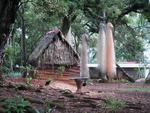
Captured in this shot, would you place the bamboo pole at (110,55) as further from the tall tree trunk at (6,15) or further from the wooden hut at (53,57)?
the tall tree trunk at (6,15)

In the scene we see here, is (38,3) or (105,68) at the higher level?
(38,3)

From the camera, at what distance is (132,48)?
35.3 meters

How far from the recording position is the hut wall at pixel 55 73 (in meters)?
22.6

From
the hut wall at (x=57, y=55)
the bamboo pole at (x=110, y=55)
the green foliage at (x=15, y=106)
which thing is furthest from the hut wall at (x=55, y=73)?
the green foliage at (x=15, y=106)

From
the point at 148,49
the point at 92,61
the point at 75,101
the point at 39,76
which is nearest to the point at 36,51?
the point at 39,76

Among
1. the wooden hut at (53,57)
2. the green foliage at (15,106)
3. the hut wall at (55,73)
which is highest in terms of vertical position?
the wooden hut at (53,57)

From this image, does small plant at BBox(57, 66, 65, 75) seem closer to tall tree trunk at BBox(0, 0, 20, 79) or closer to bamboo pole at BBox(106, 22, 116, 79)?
bamboo pole at BBox(106, 22, 116, 79)

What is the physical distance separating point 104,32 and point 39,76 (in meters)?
6.57

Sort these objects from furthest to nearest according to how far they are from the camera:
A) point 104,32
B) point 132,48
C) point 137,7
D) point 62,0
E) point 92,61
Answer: point 92,61 < point 132,48 < point 104,32 < point 137,7 < point 62,0

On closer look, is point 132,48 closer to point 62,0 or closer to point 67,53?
point 67,53

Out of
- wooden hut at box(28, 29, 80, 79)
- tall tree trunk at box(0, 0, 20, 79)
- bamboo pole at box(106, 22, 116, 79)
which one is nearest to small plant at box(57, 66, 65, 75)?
wooden hut at box(28, 29, 80, 79)

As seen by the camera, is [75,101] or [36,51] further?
[36,51]

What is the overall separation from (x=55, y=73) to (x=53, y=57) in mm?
969

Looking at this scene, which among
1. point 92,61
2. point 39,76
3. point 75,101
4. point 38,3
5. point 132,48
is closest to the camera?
point 75,101
